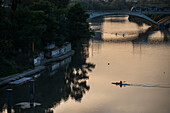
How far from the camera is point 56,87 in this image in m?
44.8

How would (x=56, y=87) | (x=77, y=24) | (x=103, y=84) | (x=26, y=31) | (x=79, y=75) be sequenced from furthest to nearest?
1. (x=77, y=24)
2. (x=79, y=75)
3. (x=26, y=31)
4. (x=103, y=84)
5. (x=56, y=87)

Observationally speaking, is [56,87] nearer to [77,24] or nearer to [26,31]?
[26,31]

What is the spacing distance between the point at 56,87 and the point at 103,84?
231 inches

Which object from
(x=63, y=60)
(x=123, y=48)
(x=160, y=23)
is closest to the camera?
(x=63, y=60)

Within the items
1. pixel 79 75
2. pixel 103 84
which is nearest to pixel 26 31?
pixel 79 75

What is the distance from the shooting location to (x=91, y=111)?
3603cm

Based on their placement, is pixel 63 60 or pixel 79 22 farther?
pixel 79 22

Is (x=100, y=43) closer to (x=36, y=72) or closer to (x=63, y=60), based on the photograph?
(x=63, y=60)

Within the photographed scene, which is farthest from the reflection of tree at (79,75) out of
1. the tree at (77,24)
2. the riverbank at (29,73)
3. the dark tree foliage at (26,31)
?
the dark tree foliage at (26,31)

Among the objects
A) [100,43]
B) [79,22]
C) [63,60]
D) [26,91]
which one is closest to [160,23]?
[100,43]

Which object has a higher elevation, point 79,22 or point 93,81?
point 79,22

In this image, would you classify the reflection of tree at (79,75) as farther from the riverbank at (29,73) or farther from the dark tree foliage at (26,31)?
the dark tree foliage at (26,31)

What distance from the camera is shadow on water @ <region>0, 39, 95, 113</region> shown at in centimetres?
3860

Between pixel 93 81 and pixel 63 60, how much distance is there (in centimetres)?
1360
